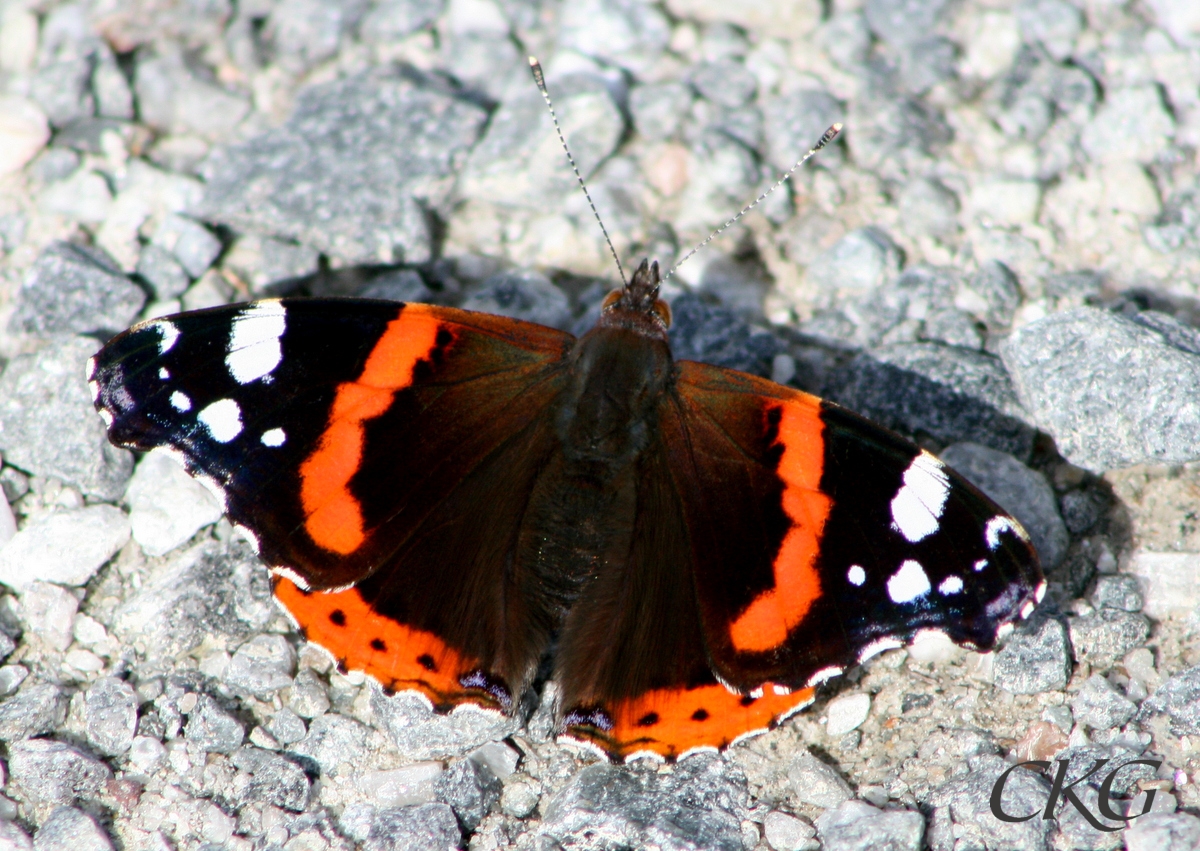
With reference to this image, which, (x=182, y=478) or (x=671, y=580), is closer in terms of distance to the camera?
(x=671, y=580)

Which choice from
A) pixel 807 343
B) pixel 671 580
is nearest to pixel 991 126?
pixel 807 343

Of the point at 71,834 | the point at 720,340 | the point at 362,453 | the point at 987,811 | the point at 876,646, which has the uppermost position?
the point at 720,340

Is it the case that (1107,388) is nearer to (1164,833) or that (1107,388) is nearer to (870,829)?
(1164,833)

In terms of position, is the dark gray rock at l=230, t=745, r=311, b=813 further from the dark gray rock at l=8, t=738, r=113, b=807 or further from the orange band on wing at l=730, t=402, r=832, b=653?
the orange band on wing at l=730, t=402, r=832, b=653

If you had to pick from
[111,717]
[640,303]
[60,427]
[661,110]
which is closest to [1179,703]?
[640,303]

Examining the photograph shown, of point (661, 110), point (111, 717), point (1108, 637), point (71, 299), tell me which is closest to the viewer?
point (111, 717)

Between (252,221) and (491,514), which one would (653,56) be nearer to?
(252,221)
